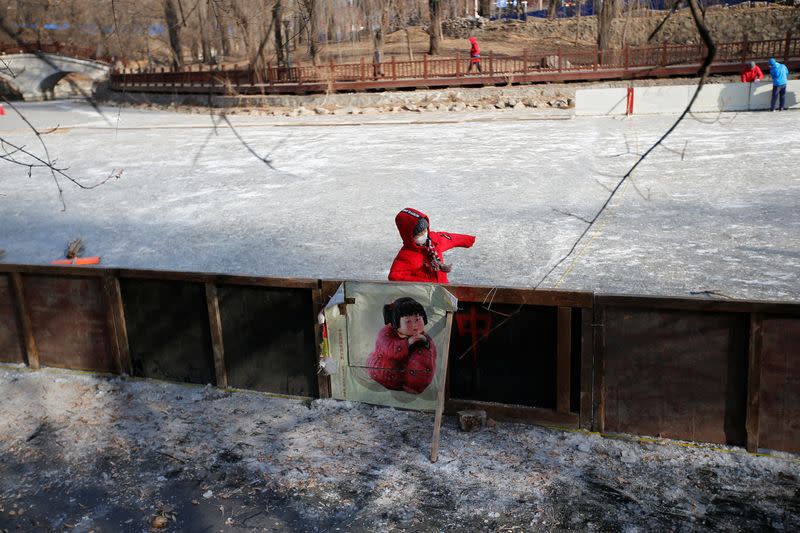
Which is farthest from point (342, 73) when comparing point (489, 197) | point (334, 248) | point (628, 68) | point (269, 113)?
point (334, 248)

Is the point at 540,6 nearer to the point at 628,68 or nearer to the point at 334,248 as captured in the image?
the point at 628,68

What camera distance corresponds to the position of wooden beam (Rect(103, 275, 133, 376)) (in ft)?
23.4

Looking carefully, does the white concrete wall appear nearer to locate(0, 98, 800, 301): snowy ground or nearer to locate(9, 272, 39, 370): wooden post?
locate(0, 98, 800, 301): snowy ground

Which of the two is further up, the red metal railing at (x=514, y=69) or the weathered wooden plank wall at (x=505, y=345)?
the red metal railing at (x=514, y=69)

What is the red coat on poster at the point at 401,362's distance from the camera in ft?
20.0

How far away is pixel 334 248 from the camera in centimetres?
1215

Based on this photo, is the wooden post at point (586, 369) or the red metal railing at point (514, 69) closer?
the wooden post at point (586, 369)

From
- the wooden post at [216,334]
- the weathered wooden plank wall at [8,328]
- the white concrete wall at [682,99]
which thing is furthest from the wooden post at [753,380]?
the white concrete wall at [682,99]

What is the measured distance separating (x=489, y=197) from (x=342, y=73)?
24461 mm

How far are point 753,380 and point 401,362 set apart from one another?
271cm

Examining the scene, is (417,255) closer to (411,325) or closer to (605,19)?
(411,325)

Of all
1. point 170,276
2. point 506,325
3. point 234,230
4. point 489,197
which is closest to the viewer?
point 506,325

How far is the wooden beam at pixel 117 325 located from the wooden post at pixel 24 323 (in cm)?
101

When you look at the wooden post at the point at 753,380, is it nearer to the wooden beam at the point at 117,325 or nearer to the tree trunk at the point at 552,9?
the wooden beam at the point at 117,325
